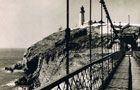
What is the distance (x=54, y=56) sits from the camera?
4588cm

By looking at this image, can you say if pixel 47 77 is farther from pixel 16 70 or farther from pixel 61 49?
pixel 16 70

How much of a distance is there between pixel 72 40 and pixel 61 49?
5202 mm

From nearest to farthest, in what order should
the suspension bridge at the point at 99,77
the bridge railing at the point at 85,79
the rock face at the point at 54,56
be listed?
the bridge railing at the point at 85,79
the suspension bridge at the point at 99,77
the rock face at the point at 54,56

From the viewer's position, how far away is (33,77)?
44594mm

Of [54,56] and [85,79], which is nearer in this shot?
[85,79]

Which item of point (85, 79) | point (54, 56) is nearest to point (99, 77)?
point (85, 79)

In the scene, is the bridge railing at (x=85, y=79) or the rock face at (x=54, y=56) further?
the rock face at (x=54, y=56)

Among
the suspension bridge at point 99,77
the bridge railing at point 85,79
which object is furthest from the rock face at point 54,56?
the bridge railing at point 85,79

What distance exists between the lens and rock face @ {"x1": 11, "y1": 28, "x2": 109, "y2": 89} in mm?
37500

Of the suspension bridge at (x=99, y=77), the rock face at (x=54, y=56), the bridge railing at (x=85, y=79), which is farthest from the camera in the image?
the rock face at (x=54, y=56)

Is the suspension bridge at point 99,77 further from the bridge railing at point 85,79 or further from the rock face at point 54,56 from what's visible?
the rock face at point 54,56

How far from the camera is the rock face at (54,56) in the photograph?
123 feet

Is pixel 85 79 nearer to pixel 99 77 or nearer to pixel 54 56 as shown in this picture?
pixel 99 77

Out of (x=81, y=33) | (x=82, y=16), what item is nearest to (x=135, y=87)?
(x=81, y=33)
